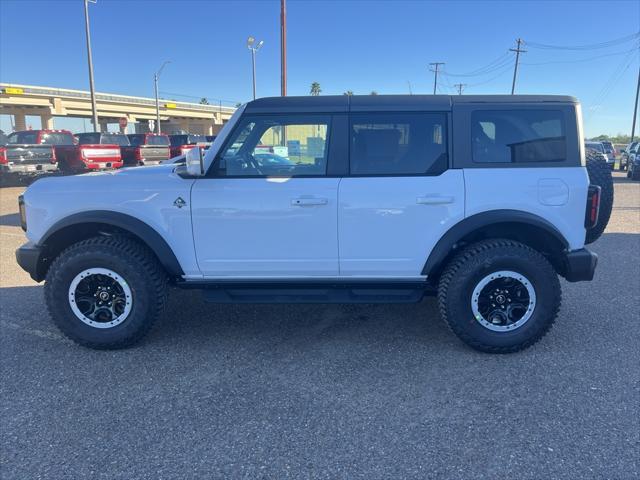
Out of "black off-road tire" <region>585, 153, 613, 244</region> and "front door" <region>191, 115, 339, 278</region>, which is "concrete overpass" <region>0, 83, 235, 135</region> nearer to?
"front door" <region>191, 115, 339, 278</region>

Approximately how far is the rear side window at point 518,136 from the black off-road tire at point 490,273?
2.17ft

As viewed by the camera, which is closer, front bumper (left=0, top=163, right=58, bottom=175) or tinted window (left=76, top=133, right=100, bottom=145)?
front bumper (left=0, top=163, right=58, bottom=175)

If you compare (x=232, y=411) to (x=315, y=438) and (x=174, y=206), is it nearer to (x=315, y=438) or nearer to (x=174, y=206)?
(x=315, y=438)

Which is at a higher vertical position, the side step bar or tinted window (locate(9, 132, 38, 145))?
tinted window (locate(9, 132, 38, 145))

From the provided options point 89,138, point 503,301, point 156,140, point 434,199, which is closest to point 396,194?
point 434,199

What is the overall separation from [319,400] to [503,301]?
166 centimetres

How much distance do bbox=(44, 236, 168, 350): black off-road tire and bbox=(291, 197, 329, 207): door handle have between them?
4.05ft

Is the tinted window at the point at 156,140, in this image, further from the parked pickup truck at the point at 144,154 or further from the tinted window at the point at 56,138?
the tinted window at the point at 56,138

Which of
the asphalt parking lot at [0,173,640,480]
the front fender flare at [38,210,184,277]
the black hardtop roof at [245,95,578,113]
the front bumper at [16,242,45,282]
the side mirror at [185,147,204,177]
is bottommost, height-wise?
the asphalt parking lot at [0,173,640,480]

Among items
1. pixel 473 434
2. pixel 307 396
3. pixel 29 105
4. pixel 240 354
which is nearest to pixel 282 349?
pixel 240 354

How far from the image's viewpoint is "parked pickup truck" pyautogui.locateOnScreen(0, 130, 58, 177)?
15555 millimetres

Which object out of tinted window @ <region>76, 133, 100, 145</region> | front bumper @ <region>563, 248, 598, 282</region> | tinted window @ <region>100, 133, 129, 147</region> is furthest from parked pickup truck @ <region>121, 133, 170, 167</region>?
front bumper @ <region>563, 248, 598, 282</region>

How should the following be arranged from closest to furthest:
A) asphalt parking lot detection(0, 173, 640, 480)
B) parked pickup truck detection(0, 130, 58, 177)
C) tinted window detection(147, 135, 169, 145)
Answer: asphalt parking lot detection(0, 173, 640, 480), parked pickup truck detection(0, 130, 58, 177), tinted window detection(147, 135, 169, 145)

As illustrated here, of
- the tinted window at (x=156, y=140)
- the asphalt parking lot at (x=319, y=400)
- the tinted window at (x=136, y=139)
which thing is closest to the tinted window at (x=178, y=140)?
the tinted window at (x=136, y=139)
